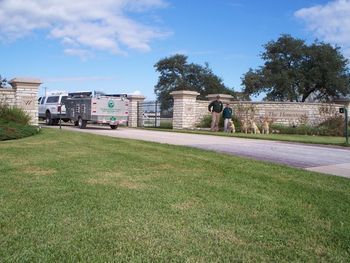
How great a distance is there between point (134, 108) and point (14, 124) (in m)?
16.8

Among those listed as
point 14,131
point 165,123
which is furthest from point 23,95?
point 165,123

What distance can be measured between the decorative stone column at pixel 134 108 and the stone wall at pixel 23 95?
11.8 metres

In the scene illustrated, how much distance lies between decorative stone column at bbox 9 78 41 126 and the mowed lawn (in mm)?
12959

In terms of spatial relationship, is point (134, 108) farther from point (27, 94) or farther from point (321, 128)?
point (321, 128)

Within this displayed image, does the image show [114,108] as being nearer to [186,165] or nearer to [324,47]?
[186,165]

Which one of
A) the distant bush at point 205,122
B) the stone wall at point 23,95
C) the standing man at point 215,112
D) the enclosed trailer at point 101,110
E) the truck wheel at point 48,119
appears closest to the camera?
the stone wall at point 23,95

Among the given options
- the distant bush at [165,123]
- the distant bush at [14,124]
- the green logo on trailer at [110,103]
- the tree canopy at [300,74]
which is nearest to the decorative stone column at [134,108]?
the distant bush at [165,123]

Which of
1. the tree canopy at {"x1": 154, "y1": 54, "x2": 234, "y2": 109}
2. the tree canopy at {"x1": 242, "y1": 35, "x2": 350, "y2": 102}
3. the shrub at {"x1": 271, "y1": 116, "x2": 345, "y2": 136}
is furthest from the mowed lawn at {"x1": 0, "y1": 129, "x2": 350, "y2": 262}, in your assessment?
the tree canopy at {"x1": 154, "y1": 54, "x2": 234, "y2": 109}

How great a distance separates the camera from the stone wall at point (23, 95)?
72.0 feet

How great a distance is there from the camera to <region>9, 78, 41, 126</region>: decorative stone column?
2200 cm

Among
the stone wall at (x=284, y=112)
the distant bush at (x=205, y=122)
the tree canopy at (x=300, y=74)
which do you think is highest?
the tree canopy at (x=300, y=74)

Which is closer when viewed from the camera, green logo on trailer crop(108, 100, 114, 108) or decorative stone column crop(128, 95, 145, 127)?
green logo on trailer crop(108, 100, 114, 108)

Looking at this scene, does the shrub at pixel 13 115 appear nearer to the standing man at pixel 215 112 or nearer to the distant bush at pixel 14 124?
the distant bush at pixel 14 124

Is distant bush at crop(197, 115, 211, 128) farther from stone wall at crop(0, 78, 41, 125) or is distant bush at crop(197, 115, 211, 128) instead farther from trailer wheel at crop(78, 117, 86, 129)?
stone wall at crop(0, 78, 41, 125)
